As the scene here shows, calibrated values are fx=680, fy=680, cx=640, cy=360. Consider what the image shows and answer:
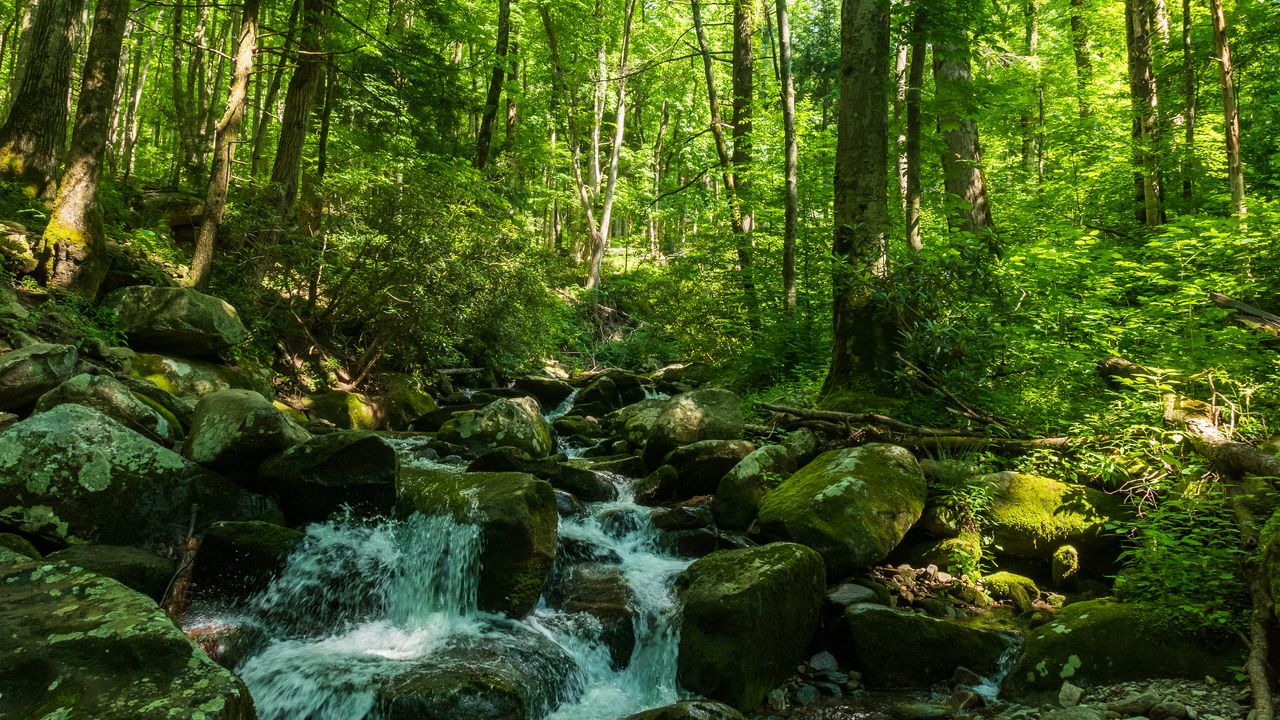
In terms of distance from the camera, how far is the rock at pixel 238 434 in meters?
5.89

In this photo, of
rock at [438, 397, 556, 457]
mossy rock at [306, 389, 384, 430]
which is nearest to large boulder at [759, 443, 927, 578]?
rock at [438, 397, 556, 457]

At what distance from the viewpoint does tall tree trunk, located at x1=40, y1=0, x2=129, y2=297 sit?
807 centimetres

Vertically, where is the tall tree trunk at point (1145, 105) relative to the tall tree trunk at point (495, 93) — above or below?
below

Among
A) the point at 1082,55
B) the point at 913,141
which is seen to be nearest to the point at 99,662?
the point at 913,141

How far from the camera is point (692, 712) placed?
392cm

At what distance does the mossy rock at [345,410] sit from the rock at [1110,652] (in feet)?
28.2

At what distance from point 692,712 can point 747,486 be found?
3.25 meters

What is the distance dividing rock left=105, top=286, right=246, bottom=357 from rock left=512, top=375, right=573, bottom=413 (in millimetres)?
6309

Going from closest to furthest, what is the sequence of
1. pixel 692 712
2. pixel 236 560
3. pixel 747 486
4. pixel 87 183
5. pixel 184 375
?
pixel 692 712 < pixel 236 560 < pixel 747 486 < pixel 184 375 < pixel 87 183

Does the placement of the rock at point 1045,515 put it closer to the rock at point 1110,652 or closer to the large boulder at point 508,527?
the rock at point 1110,652

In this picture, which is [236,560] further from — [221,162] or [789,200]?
[789,200]

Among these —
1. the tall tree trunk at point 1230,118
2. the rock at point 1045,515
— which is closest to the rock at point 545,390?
the rock at point 1045,515

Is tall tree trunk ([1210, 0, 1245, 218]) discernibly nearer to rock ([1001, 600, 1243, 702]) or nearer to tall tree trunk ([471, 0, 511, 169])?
rock ([1001, 600, 1243, 702])

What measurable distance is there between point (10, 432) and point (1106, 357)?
30.2ft
